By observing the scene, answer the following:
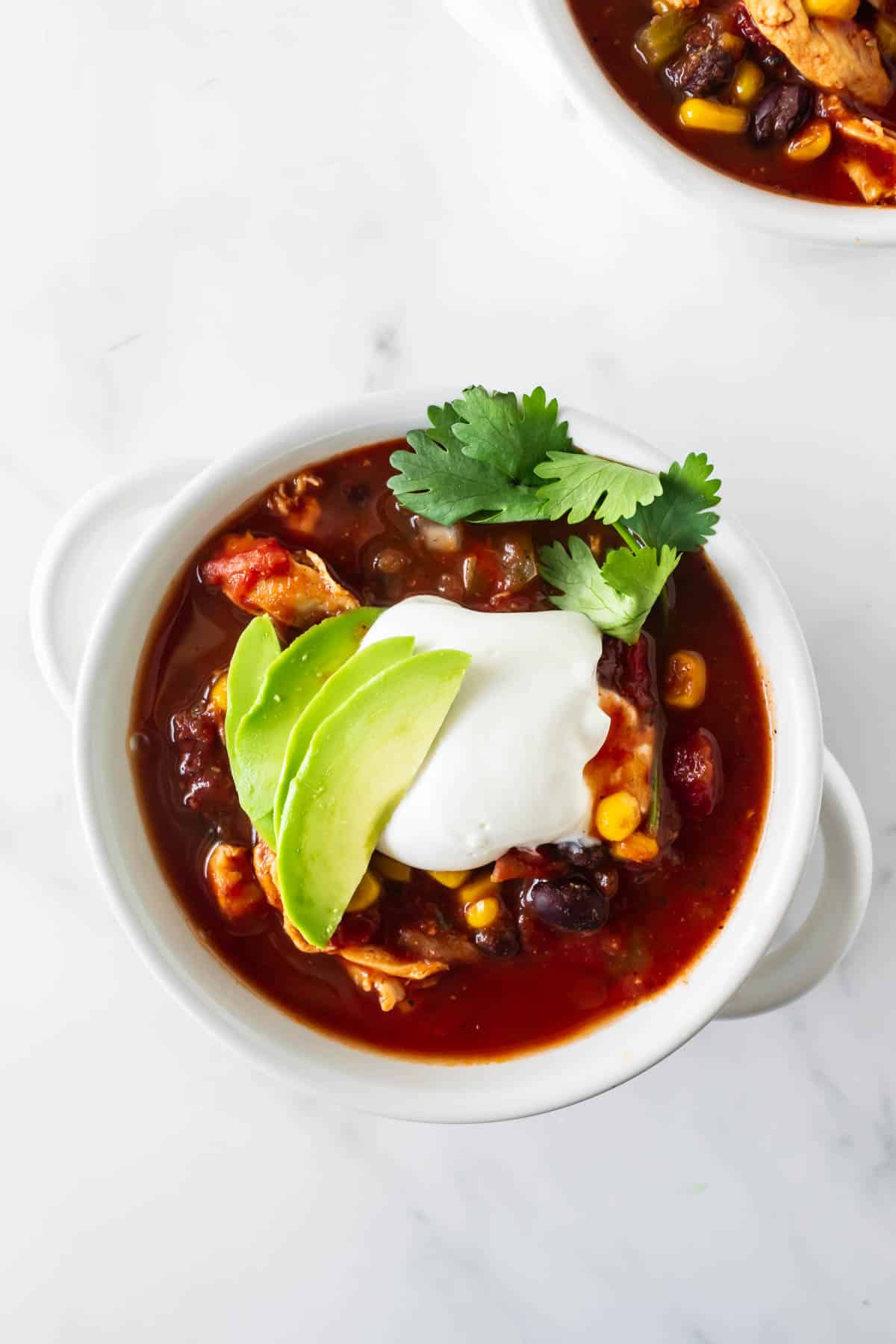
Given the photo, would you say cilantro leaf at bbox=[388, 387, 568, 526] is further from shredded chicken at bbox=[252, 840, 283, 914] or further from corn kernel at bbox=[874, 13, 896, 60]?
corn kernel at bbox=[874, 13, 896, 60]

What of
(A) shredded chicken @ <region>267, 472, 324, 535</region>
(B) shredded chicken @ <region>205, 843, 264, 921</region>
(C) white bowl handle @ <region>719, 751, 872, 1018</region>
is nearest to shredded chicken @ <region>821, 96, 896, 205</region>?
(C) white bowl handle @ <region>719, 751, 872, 1018</region>

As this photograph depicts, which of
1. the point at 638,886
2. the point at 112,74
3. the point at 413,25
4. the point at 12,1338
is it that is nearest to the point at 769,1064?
the point at 638,886

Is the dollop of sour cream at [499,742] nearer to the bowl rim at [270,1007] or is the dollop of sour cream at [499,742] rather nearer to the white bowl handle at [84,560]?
the bowl rim at [270,1007]

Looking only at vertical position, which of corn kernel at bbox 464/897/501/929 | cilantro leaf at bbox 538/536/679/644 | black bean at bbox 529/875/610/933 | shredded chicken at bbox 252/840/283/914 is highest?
cilantro leaf at bbox 538/536/679/644

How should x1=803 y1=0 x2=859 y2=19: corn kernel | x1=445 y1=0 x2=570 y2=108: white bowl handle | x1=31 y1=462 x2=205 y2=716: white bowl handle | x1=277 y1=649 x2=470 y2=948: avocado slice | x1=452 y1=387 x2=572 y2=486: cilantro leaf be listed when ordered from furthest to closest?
x1=445 y1=0 x2=570 y2=108: white bowl handle, x1=803 y1=0 x2=859 y2=19: corn kernel, x1=31 y1=462 x2=205 y2=716: white bowl handle, x1=452 y1=387 x2=572 y2=486: cilantro leaf, x1=277 y1=649 x2=470 y2=948: avocado slice

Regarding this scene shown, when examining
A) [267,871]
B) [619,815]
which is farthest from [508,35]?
[267,871]

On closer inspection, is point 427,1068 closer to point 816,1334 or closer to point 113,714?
point 113,714

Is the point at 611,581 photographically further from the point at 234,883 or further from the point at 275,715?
the point at 234,883
